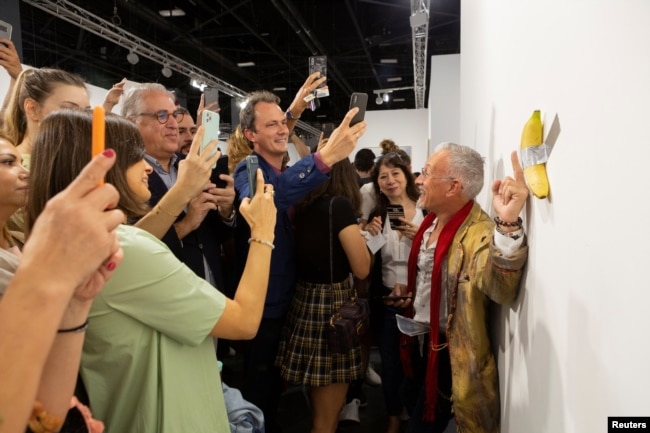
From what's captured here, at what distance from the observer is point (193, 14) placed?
8164 millimetres

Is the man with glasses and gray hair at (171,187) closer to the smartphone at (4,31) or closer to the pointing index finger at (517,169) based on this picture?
the smartphone at (4,31)

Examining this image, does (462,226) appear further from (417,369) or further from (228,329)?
(228,329)

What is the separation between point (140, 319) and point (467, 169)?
1.37m

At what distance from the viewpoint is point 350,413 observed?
9.28ft

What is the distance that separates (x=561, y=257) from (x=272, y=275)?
4.54 ft

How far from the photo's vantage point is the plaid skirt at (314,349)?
6.78 feet

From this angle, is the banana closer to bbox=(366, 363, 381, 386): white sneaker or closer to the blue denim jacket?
the blue denim jacket

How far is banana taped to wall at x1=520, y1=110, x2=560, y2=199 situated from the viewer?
3.61 ft

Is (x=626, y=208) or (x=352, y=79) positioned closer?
(x=626, y=208)

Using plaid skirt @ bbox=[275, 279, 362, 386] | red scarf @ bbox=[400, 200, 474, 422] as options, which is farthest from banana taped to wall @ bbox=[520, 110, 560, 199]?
plaid skirt @ bbox=[275, 279, 362, 386]

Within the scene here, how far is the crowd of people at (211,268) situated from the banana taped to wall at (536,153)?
0.12 metres

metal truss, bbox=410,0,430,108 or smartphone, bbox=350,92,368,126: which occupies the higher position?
metal truss, bbox=410,0,430,108

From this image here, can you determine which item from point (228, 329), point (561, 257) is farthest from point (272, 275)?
point (561, 257)

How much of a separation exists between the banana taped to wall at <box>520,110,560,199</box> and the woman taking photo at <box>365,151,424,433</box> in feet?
4.38
